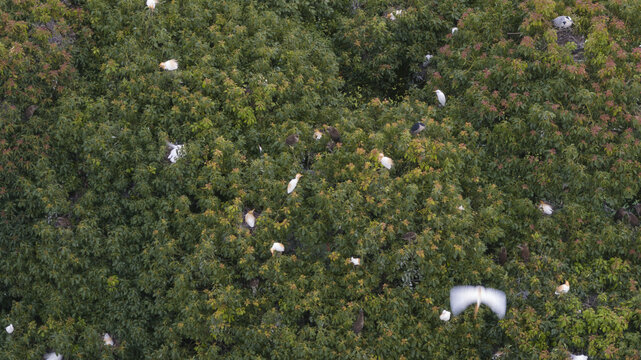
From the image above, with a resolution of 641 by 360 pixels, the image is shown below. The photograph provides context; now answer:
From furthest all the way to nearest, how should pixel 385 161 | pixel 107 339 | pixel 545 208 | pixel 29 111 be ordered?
pixel 29 111 → pixel 545 208 → pixel 107 339 → pixel 385 161

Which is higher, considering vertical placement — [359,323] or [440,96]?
[440,96]

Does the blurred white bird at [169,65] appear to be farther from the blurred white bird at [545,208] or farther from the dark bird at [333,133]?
the blurred white bird at [545,208]

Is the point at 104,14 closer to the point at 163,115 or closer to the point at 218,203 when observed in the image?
the point at 163,115

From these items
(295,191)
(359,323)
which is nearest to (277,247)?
(295,191)

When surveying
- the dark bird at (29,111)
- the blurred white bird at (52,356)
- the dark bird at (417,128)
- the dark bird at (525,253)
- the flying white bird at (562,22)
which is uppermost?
the flying white bird at (562,22)

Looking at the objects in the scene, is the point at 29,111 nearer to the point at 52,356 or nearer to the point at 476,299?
the point at 52,356

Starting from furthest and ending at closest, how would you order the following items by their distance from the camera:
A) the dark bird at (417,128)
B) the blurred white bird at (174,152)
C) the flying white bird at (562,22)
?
the flying white bird at (562,22)
the dark bird at (417,128)
the blurred white bird at (174,152)

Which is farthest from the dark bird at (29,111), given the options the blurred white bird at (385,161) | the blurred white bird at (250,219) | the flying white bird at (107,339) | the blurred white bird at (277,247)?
the blurred white bird at (385,161)

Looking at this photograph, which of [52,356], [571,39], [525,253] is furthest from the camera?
[571,39]
